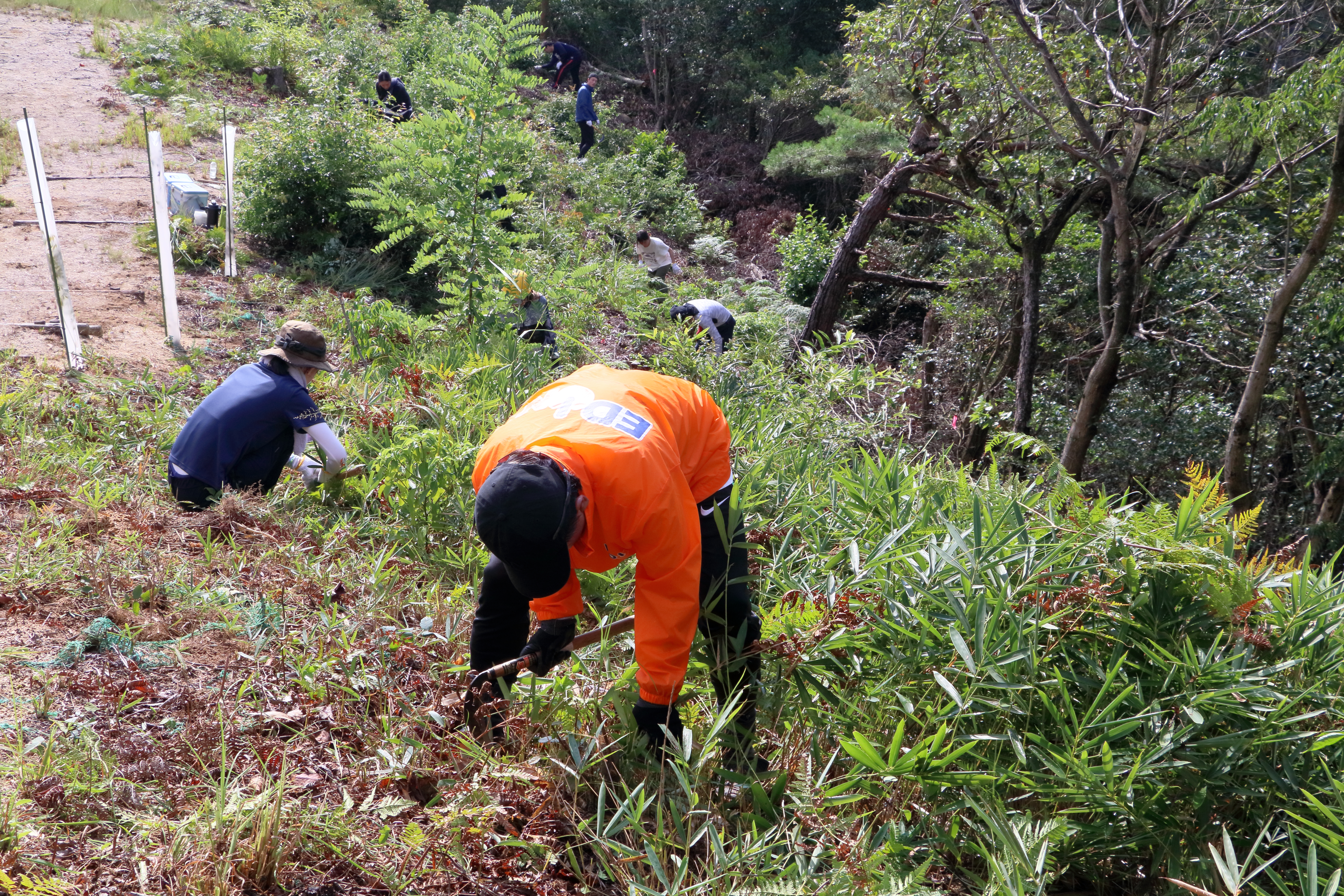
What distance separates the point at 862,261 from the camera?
11.0m

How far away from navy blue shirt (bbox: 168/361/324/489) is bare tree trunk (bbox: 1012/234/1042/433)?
237 inches

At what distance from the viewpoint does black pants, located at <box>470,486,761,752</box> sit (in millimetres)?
2488

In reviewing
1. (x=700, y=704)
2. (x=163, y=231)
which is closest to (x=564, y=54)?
(x=163, y=231)

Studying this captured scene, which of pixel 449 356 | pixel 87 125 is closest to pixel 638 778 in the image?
pixel 449 356

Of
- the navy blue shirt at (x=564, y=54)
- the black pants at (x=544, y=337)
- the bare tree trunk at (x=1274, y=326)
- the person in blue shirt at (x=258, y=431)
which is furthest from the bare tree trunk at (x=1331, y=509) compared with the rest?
the navy blue shirt at (x=564, y=54)

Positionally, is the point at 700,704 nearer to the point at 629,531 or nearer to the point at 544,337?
the point at 629,531

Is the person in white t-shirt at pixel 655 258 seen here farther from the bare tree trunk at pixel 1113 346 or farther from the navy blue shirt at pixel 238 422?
the navy blue shirt at pixel 238 422

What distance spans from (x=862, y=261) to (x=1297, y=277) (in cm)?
619

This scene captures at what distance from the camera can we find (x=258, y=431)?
401 cm

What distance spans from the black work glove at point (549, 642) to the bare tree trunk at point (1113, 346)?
15.0 feet

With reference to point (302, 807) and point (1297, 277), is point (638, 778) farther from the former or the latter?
point (1297, 277)

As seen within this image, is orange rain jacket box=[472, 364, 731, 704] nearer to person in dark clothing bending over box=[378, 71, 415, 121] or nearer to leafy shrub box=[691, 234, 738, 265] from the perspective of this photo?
person in dark clothing bending over box=[378, 71, 415, 121]

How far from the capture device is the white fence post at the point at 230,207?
23.5ft

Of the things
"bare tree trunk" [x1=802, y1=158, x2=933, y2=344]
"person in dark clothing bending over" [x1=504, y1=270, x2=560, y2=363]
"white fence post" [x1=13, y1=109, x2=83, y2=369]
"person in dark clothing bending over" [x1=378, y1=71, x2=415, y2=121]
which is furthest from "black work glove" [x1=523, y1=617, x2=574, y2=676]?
"person in dark clothing bending over" [x1=378, y1=71, x2=415, y2=121]
